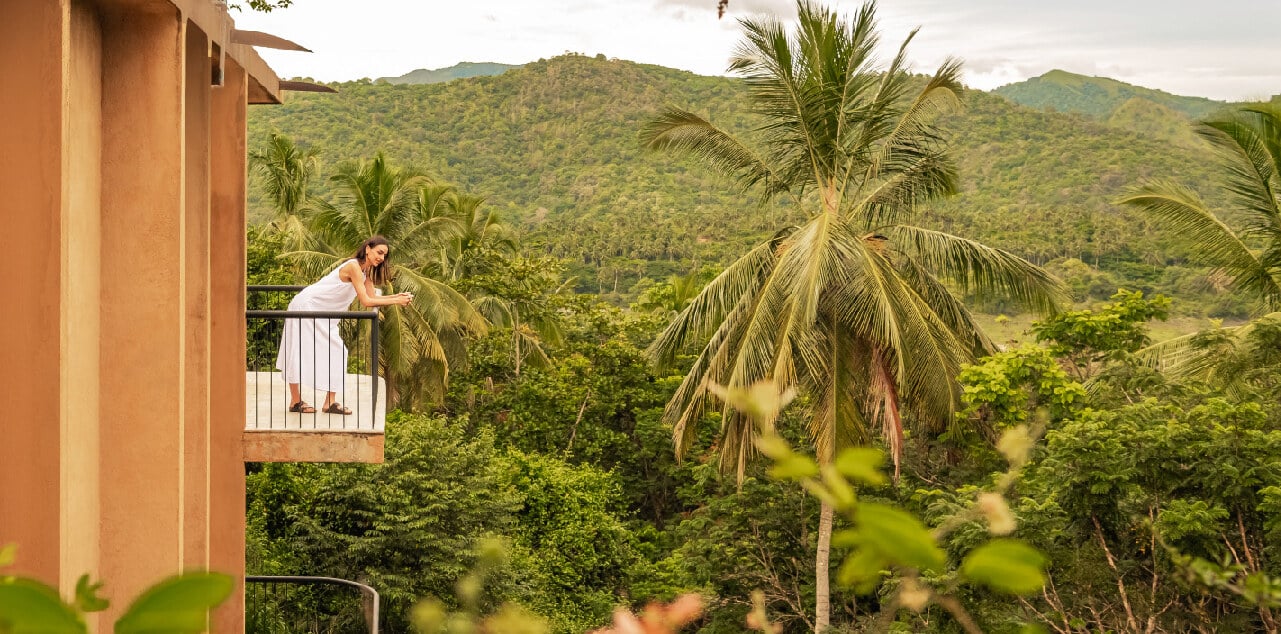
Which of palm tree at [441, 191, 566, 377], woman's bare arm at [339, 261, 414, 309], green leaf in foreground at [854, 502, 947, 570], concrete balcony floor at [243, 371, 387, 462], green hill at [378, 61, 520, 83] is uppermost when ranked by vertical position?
green hill at [378, 61, 520, 83]

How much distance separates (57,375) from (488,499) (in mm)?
16368

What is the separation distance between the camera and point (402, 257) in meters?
25.3

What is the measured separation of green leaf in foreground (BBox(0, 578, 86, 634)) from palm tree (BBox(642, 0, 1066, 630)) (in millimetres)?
14550

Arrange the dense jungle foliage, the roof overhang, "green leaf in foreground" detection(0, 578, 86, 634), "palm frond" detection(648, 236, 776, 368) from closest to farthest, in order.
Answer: "green leaf in foreground" detection(0, 578, 86, 634)
the roof overhang
the dense jungle foliage
"palm frond" detection(648, 236, 776, 368)

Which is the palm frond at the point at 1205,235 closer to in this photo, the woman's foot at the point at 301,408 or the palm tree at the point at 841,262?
the palm tree at the point at 841,262

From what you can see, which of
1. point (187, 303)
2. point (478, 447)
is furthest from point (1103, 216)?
point (187, 303)

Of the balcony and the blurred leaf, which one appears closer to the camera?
the blurred leaf

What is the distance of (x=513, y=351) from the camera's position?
3061 centimetres

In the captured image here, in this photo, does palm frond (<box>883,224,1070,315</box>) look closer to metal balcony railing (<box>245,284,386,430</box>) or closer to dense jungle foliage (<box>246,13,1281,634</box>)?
dense jungle foliage (<box>246,13,1281,634</box>)

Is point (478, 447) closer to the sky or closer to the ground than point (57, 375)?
closer to the ground

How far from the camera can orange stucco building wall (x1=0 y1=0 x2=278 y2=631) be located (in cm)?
433

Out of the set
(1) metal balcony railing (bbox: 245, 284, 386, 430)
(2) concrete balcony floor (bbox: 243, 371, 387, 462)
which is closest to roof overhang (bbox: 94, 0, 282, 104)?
(1) metal balcony railing (bbox: 245, 284, 386, 430)

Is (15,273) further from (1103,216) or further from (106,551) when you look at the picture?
(1103,216)

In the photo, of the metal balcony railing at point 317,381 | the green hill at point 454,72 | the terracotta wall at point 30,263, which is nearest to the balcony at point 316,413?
the metal balcony railing at point 317,381
